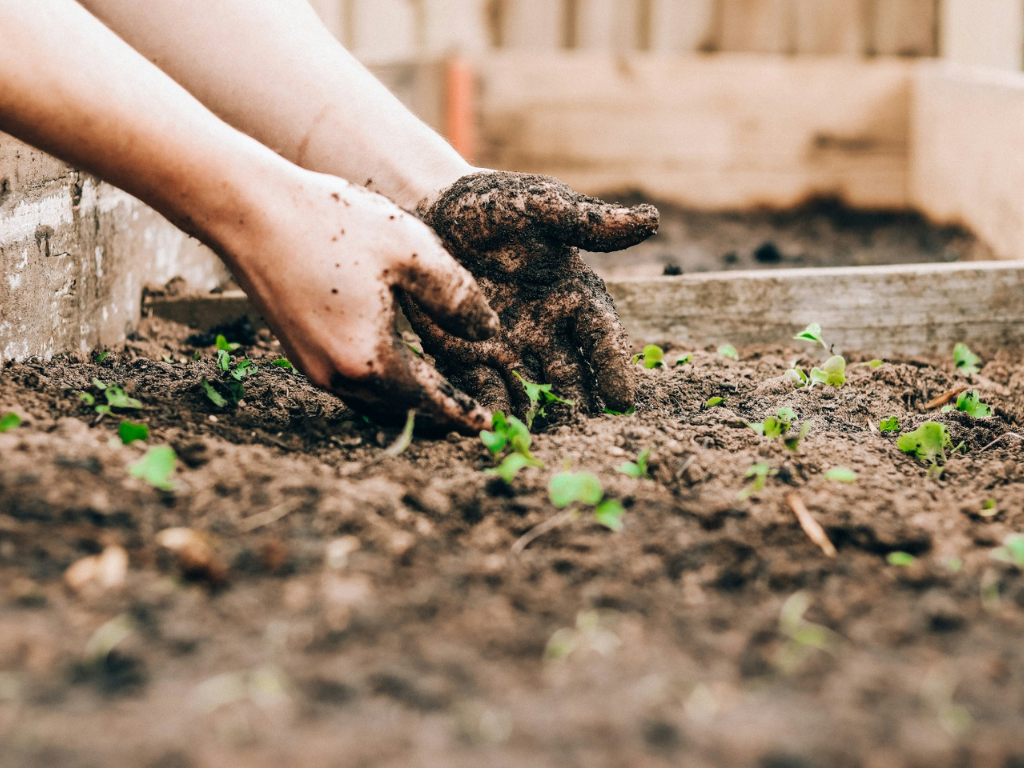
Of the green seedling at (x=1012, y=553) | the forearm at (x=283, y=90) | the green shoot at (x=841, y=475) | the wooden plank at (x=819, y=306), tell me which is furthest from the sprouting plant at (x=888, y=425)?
the forearm at (x=283, y=90)

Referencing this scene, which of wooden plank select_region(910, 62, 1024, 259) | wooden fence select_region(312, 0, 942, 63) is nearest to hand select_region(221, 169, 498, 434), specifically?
wooden plank select_region(910, 62, 1024, 259)

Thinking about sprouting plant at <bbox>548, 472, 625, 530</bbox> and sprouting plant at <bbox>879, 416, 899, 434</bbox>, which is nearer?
sprouting plant at <bbox>548, 472, 625, 530</bbox>

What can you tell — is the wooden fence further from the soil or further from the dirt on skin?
the dirt on skin

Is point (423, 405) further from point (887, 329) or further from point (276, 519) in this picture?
point (887, 329)

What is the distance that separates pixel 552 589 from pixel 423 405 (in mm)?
470

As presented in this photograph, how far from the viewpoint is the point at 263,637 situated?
0.81 m

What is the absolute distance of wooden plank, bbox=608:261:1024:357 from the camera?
209cm

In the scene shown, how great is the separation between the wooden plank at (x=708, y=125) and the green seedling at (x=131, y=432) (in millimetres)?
3175

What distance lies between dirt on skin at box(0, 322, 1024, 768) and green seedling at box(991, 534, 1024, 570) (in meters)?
0.01

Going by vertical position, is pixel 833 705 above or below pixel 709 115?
below

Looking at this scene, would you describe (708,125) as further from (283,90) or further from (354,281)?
(354,281)

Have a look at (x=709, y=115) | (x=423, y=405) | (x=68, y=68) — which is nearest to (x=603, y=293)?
(x=423, y=405)

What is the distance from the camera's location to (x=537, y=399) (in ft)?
4.87

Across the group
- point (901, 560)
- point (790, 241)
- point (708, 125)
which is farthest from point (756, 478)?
point (708, 125)
